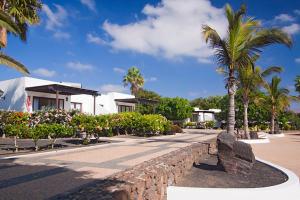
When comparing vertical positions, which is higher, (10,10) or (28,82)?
(10,10)

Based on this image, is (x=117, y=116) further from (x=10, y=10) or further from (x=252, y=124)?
(x=252, y=124)

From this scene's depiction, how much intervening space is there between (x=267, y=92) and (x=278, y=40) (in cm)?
1955

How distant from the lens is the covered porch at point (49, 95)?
24.9 metres

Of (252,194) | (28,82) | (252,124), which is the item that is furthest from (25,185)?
(252,124)

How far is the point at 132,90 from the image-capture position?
60094mm

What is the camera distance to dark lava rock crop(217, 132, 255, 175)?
796cm

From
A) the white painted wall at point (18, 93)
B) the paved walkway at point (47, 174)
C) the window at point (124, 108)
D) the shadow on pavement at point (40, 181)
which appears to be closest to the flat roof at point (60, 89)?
the white painted wall at point (18, 93)

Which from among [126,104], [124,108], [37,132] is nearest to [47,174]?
[37,132]

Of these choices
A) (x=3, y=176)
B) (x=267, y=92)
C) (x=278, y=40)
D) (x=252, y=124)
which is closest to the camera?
(x=3, y=176)

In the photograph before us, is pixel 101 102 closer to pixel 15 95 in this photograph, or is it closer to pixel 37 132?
pixel 15 95

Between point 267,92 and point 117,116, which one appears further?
point 267,92

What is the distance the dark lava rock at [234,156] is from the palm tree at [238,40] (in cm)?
672

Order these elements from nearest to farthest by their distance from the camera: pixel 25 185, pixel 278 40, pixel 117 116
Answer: pixel 25 185 < pixel 278 40 < pixel 117 116


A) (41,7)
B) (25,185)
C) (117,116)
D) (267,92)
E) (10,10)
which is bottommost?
(25,185)
